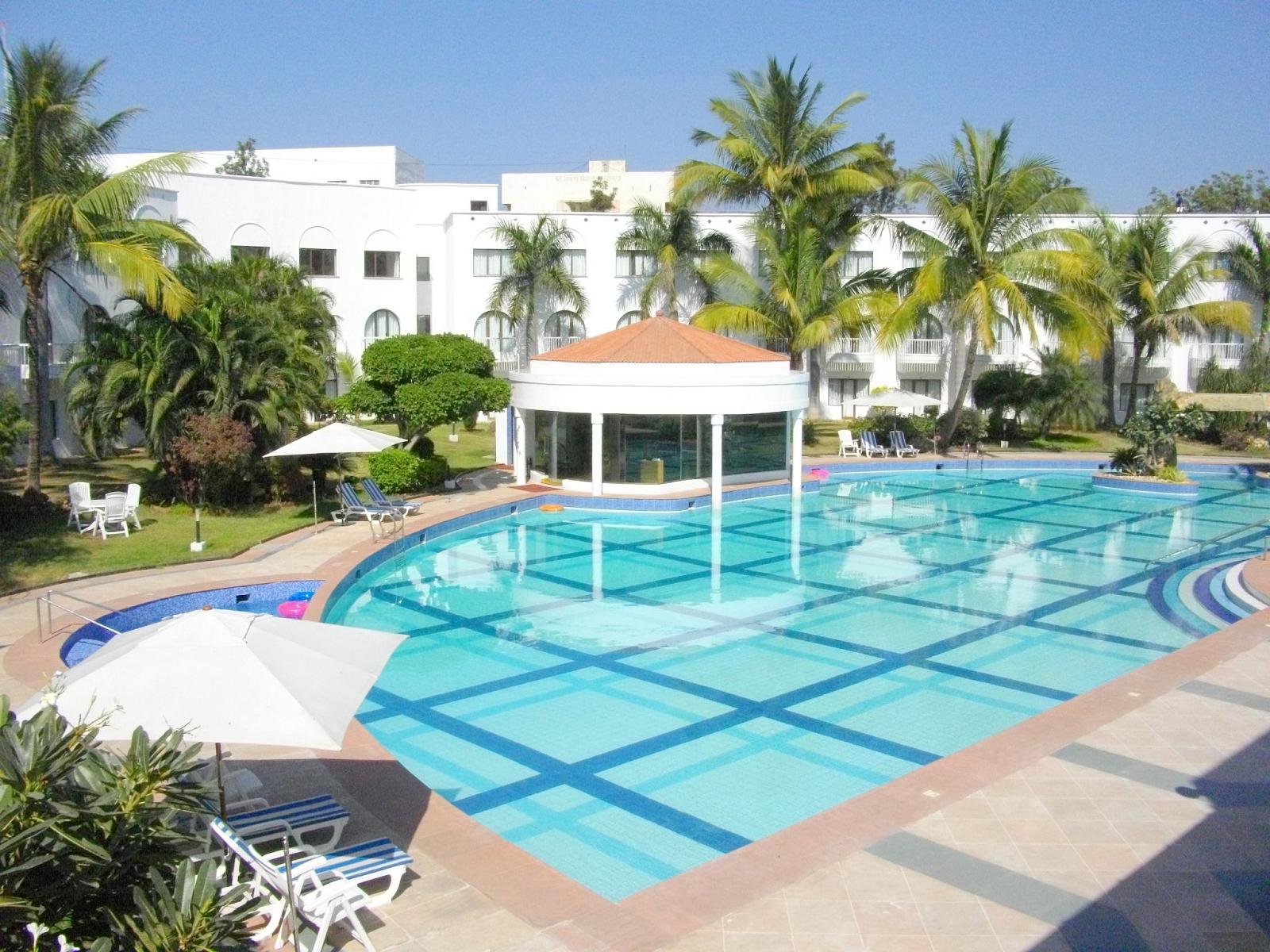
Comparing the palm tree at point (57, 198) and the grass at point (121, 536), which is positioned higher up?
the palm tree at point (57, 198)

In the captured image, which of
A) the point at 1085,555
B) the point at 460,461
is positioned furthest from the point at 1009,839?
the point at 460,461

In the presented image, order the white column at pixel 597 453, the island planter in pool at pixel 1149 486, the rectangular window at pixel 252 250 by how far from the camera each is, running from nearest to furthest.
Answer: the white column at pixel 597 453 < the island planter in pool at pixel 1149 486 < the rectangular window at pixel 252 250

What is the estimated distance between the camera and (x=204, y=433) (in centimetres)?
1953

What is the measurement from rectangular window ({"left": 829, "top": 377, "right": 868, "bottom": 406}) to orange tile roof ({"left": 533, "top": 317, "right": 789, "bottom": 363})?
15.6 metres

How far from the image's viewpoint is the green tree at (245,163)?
6869 cm

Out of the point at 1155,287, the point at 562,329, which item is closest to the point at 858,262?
the point at 1155,287

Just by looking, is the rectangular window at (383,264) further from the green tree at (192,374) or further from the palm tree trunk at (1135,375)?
the palm tree trunk at (1135,375)

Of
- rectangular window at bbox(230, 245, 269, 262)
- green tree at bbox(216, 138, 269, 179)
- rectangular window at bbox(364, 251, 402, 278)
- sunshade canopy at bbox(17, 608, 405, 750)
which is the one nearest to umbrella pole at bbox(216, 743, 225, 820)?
sunshade canopy at bbox(17, 608, 405, 750)

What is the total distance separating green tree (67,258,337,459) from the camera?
19828 mm

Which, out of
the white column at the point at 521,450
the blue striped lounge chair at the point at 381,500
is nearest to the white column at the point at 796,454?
the white column at the point at 521,450

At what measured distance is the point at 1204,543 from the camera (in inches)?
814

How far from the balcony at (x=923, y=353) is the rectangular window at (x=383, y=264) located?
1910 cm

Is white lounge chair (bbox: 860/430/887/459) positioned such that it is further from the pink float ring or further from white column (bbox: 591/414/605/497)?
the pink float ring

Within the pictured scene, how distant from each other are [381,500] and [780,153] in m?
20.0
